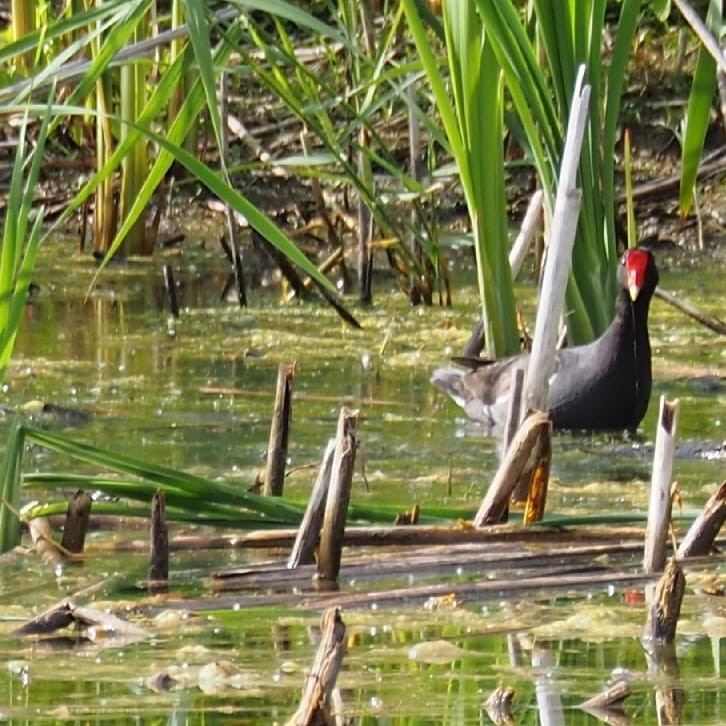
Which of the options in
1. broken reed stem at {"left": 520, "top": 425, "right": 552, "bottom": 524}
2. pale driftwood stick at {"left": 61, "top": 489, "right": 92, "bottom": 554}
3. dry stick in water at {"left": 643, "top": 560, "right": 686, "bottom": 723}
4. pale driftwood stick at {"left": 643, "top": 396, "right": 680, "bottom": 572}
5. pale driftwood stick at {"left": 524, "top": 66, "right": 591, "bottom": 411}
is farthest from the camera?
pale driftwood stick at {"left": 524, "top": 66, "right": 591, "bottom": 411}

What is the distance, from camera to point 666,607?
2984 mm

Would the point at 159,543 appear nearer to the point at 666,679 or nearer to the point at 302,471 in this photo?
the point at 666,679

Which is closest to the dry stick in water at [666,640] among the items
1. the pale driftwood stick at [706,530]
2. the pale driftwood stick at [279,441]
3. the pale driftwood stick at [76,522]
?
the pale driftwood stick at [706,530]

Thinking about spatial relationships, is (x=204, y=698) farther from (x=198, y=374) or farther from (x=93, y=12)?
(x=198, y=374)

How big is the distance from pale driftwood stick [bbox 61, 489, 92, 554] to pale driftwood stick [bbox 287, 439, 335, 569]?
1.28 ft

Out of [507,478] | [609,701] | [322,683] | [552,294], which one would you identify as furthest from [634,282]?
[322,683]

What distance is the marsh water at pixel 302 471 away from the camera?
9.32 feet

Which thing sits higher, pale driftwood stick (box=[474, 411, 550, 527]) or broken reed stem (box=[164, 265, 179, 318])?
broken reed stem (box=[164, 265, 179, 318])

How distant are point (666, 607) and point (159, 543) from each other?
3.00 ft

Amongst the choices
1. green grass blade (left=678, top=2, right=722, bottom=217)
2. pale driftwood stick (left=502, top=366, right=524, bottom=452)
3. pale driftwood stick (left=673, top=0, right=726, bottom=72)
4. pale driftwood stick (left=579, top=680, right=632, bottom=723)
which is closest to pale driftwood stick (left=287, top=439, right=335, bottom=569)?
pale driftwood stick (left=502, top=366, right=524, bottom=452)

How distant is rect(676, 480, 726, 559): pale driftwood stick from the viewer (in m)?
3.44

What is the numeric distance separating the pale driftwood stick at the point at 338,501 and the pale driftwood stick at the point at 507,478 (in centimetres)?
→ 37

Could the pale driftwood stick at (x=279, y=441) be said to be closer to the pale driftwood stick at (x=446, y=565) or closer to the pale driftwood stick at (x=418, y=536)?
the pale driftwood stick at (x=418, y=536)

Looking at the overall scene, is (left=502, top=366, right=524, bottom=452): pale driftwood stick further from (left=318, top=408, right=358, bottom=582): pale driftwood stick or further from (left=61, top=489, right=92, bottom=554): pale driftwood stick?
(left=61, top=489, right=92, bottom=554): pale driftwood stick
